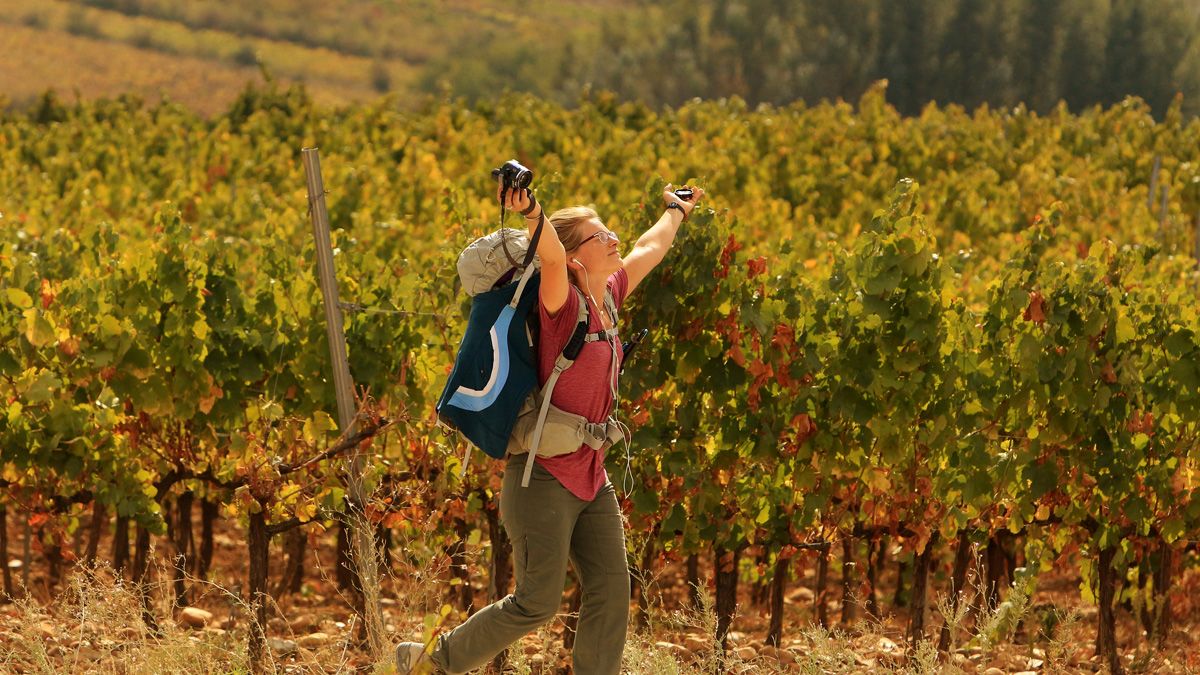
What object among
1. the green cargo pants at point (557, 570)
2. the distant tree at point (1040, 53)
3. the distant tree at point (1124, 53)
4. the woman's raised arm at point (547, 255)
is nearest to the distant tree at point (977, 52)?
the distant tree at point (1040, 53)

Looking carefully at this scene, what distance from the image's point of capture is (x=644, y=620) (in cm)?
584

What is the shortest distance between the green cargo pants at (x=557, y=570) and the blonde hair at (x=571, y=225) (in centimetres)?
54

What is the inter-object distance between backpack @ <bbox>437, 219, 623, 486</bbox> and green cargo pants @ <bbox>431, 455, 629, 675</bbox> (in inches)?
3.8

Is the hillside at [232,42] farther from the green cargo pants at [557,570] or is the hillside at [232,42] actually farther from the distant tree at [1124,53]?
the green cargo pants at [557,570]

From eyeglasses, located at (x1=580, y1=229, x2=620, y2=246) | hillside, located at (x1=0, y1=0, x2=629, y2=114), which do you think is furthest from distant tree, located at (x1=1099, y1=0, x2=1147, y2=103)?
eyeglasses, located at (x1=580, y1=229, x2=620, y2=246)

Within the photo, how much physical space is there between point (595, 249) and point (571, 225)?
0.09 meters

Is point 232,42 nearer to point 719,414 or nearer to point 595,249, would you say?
point 719,414

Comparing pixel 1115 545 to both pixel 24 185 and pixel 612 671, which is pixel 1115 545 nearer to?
pixel 612 671

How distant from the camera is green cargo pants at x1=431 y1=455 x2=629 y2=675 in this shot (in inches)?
150

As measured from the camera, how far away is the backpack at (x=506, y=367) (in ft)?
12.2

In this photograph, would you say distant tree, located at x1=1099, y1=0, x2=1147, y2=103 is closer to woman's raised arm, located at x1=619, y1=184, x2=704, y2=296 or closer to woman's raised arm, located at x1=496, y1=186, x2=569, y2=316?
woman's raised arm, located at x1=619, y1=184, x2=704, y2=296

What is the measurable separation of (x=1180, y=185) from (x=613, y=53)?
44.2 meters

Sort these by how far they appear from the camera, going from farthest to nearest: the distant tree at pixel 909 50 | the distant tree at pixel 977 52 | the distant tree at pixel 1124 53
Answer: the distant tree at pixel 909 50 → the distant tree at pixel 977 52 → the distant tree at pixel 1124 53

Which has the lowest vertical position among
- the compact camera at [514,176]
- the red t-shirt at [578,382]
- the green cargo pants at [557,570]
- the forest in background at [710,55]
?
the green cargo pants at [557,570]
